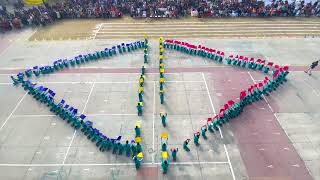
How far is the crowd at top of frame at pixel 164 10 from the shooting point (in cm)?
3972

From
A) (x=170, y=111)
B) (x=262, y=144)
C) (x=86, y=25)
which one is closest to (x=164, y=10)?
(x=86, y=25)

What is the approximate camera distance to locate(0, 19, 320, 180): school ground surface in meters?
19.1

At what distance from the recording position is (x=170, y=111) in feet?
77.3

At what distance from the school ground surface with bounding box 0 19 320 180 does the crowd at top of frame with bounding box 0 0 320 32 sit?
4.60 meters

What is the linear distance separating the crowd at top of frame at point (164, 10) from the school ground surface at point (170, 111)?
4.60m

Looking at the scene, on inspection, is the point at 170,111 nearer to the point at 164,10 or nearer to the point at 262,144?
the point at 262,144

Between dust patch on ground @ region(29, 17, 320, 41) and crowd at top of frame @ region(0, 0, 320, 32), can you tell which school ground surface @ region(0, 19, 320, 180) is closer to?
dust patch on ground @ region(29, 17, 320, 41)

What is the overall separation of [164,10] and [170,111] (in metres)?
21.3

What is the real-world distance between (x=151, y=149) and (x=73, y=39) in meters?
20.4

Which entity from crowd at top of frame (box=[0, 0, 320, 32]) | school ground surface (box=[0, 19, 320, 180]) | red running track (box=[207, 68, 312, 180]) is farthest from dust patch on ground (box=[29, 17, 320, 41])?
red running track (box=[207, 68, 312, 180])

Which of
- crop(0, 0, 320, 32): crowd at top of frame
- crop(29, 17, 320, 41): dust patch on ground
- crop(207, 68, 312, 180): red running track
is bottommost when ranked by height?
crop(207, 68, 312, 180): red running track

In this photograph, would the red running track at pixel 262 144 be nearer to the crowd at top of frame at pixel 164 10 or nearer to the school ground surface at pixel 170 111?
the school ground surface at pixel 170 111

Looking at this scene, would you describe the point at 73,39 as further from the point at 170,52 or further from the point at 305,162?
the point at 305,162

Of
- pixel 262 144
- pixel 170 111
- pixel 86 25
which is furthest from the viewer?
pixel 86 25
